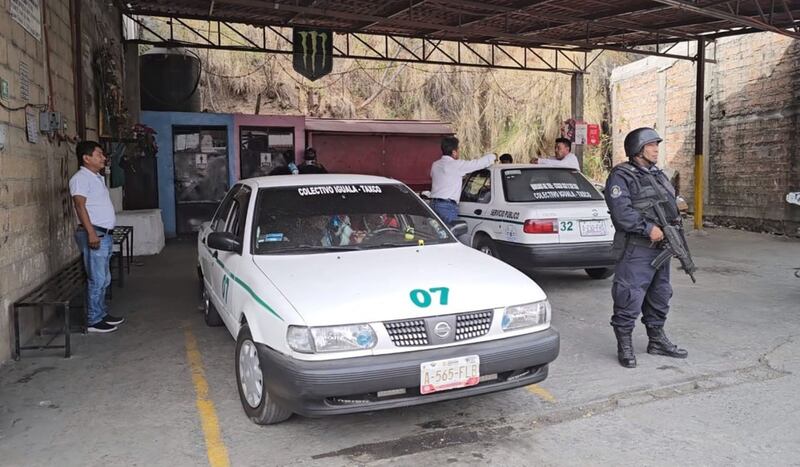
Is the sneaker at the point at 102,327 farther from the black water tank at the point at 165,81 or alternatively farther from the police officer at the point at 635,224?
the black water tank at the point at 165,81

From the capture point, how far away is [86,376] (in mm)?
4695

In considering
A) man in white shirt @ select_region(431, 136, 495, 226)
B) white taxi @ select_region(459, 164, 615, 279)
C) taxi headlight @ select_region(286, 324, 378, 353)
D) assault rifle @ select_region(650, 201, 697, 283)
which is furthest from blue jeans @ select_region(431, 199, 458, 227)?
taxi headlight @ select_region(286, 324, 378, 353)

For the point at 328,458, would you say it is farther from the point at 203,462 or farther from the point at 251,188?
the point at 251,188

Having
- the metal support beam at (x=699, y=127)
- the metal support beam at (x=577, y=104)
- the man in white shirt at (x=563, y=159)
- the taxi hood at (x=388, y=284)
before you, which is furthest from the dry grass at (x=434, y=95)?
the taxi hood at (x=388, y=284)

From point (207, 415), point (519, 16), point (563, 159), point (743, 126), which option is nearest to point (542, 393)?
point (207, 415)

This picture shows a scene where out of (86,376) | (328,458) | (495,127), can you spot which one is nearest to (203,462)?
(328,458)

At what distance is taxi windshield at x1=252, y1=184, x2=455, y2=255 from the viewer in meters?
4.32

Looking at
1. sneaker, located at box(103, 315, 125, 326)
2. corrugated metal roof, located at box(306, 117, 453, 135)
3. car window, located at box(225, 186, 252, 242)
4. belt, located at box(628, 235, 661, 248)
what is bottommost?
sneaker, located at box(103, 315, 125, 326)

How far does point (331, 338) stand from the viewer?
3215mm

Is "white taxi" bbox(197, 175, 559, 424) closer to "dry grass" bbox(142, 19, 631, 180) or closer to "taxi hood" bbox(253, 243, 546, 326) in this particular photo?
"taxi hood" bbox(253, 243, 546, 326)

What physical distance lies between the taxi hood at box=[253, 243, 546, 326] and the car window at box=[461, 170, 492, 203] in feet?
12.0

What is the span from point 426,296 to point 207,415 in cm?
167

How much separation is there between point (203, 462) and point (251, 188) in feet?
7.20

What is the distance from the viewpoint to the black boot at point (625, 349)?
189 inches
